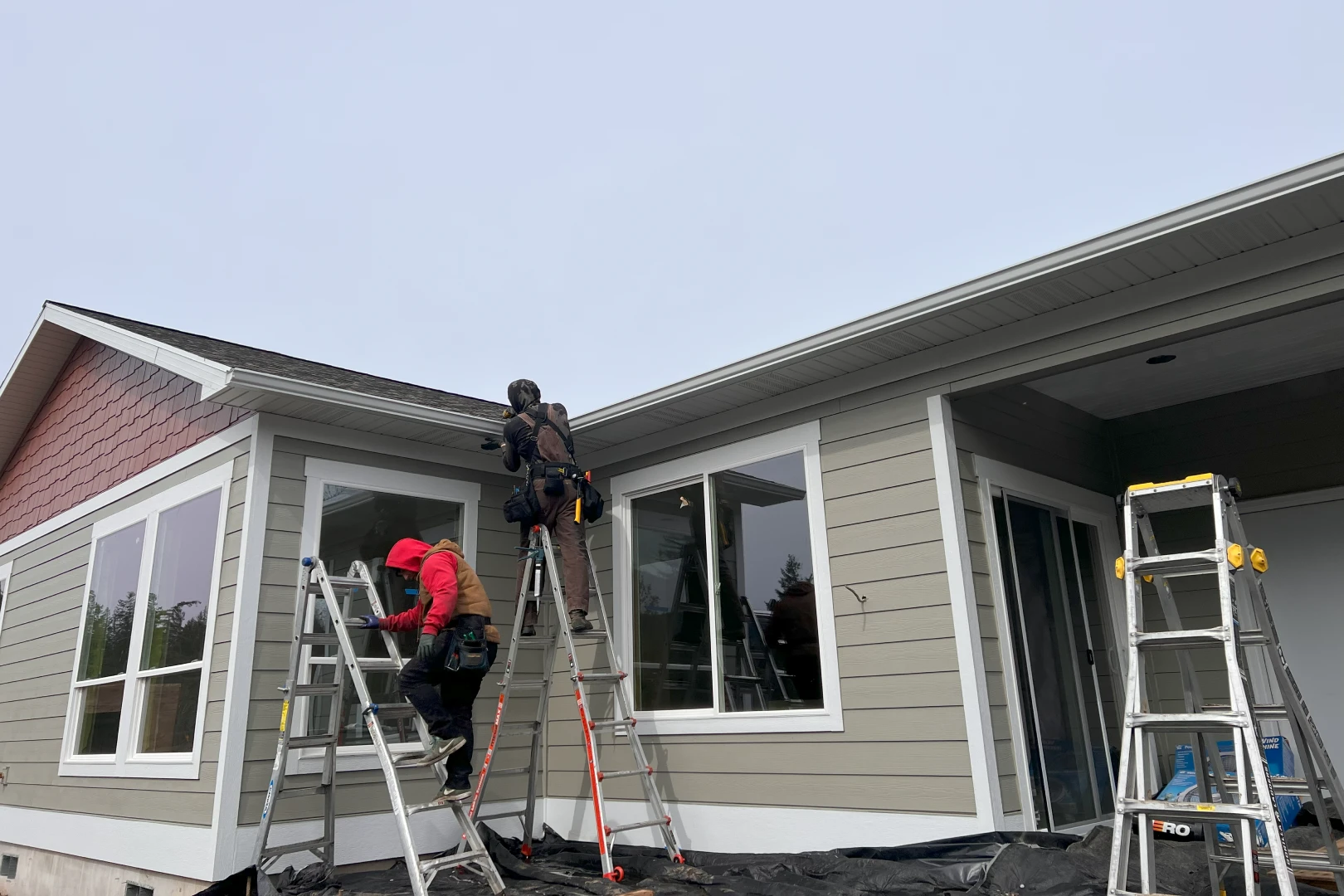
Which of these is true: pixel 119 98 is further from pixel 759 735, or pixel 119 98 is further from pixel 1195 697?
pixel 1195 697

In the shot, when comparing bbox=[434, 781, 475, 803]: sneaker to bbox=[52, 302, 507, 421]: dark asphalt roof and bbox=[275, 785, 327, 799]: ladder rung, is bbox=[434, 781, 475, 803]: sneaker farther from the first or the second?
bbox=[52, 302, 507, 421]: dark asphalt roof

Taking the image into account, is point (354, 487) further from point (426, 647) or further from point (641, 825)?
point (641, 825)

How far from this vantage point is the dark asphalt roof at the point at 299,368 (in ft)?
20.5

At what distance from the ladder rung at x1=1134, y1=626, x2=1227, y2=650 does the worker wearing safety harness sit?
312cm

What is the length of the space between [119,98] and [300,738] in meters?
9.65

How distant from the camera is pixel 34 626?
7980 mm

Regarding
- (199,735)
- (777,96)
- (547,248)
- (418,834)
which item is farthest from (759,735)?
(547,248)

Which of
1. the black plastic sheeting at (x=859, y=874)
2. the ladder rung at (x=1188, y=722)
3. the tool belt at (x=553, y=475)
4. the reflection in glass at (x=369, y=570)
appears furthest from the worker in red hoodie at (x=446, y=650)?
the ladder rung at (x=1188, y=722)

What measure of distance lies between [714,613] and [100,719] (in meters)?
4.68

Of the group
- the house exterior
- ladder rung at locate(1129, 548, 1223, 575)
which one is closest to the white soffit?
the house exterior

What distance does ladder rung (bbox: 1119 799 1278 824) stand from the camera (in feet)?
7.93

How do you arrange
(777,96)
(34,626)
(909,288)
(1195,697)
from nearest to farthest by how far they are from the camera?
(1195,697) < (34,626) < (777,96) < (909,288)

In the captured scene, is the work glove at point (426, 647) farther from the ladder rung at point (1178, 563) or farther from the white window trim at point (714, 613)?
the ladder rung at point (1178, 563)

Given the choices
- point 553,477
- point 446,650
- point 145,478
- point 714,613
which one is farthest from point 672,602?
point 145,478
